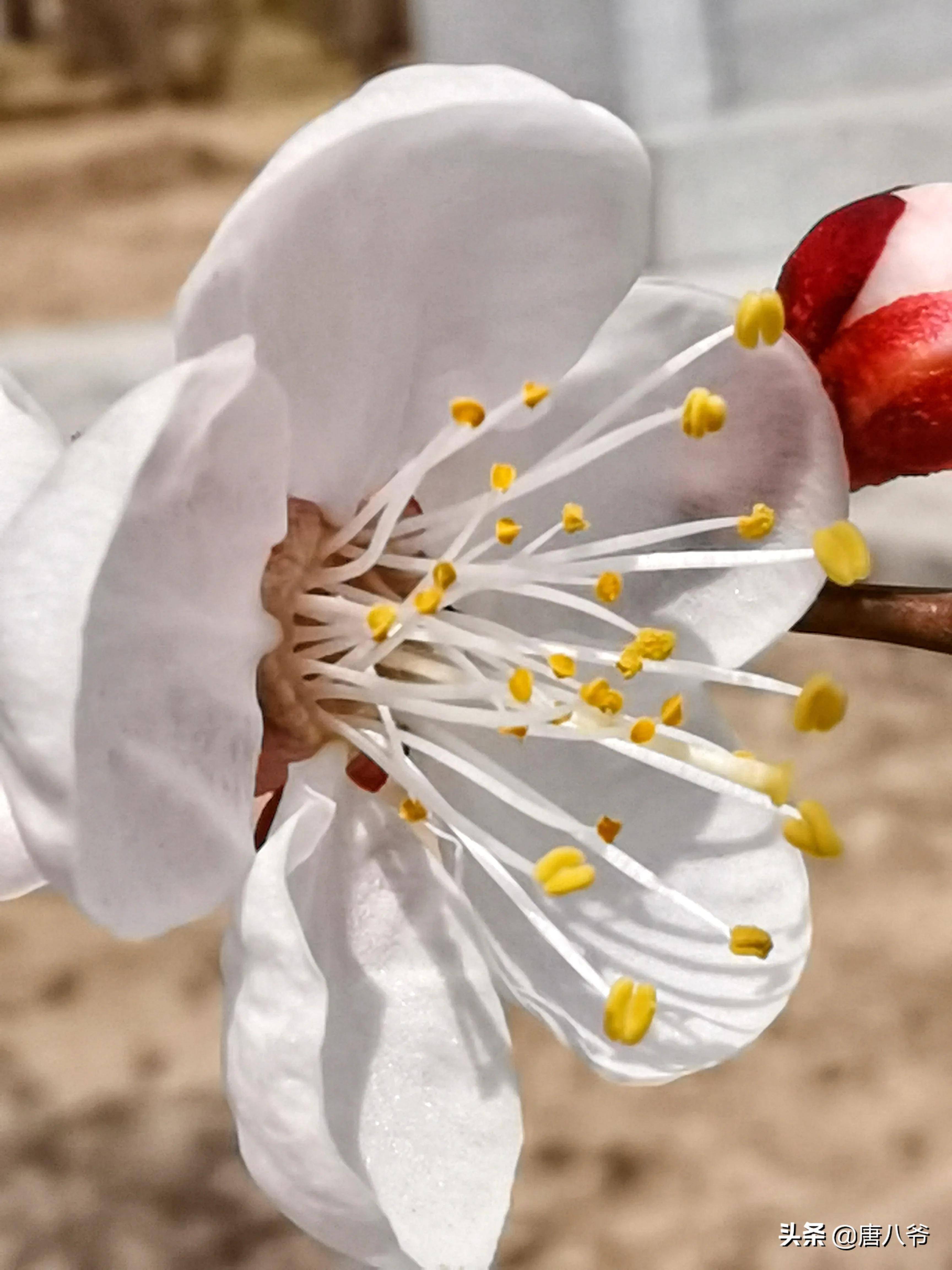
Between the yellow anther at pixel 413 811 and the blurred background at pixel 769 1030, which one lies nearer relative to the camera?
the yellow anther at pixel 413 811

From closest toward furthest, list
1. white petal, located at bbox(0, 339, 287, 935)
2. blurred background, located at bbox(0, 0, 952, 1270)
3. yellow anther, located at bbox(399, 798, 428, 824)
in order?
white petal, located at bbox(0, 339, 287, 935), yellow anther, located at bbox(399, 798, 428, 824), blurred background, located at bbox(0, 0, 952, 1270)

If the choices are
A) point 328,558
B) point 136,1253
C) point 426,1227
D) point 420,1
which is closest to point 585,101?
point 328,558

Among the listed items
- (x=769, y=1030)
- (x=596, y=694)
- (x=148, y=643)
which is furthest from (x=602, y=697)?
(x=769, y=1030)

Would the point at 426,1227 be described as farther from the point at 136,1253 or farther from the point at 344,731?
the point at 136,1253

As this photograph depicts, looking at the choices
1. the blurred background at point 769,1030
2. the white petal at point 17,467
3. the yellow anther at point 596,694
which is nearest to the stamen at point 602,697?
the yellow anther at point 596,694

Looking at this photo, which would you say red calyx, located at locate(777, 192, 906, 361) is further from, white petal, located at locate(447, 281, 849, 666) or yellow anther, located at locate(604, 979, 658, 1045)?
yellow anther, located at locate(604, 979, 658, 1045)

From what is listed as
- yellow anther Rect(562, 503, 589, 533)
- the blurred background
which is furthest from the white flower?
the blurred background

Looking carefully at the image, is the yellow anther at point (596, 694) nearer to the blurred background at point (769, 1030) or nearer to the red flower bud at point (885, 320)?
the red flower bud at point (885, 320)
